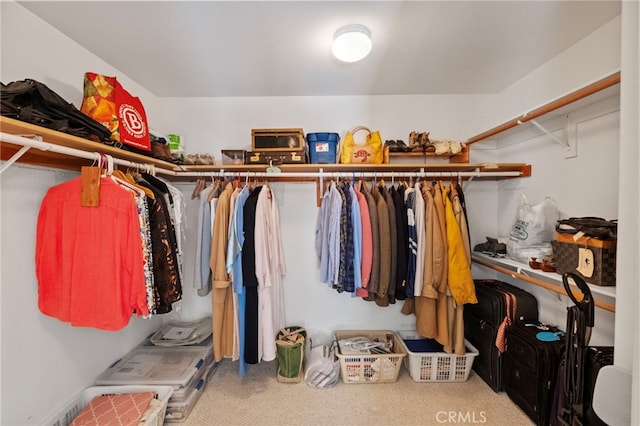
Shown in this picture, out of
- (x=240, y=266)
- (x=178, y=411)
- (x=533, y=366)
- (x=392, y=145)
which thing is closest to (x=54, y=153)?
(x=240, y=266)

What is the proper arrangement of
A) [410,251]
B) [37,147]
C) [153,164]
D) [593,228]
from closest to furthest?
[37,147] < [593,228] < [153,164] < [410,251]

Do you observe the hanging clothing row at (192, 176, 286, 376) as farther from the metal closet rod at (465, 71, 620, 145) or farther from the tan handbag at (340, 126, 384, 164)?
the metal closet rod at (465, 71, 620, 145)

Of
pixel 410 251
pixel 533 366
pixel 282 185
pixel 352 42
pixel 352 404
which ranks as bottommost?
pixel 352 404

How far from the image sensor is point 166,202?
148 cm

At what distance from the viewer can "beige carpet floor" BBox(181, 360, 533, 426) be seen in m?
1.58

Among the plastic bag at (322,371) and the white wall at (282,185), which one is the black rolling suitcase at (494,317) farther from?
the plastic bag at (322,371)

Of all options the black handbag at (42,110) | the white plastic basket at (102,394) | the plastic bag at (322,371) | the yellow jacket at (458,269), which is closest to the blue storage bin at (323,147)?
the yellow jacket at (458,269)

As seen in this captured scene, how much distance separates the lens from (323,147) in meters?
1.95

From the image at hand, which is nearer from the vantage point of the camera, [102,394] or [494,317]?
[102,394]

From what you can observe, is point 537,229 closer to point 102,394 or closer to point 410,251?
point 410,251

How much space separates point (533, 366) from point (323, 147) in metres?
1.93

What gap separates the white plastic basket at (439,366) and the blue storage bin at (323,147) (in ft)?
5.32

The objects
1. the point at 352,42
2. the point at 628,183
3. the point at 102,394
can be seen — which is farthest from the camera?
the point at 102,394

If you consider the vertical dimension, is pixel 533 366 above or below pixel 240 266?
below
